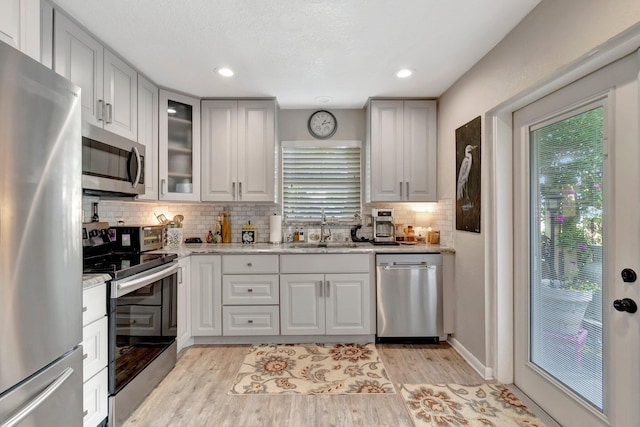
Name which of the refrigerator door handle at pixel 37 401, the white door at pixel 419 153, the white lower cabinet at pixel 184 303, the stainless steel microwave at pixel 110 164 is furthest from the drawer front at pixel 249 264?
the refrigerator door handle at pixel 37 401

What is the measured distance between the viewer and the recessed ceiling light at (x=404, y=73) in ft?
8.54

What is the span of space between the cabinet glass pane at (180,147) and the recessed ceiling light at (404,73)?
204 centimetres

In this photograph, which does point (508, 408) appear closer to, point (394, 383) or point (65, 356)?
point (394, 383)

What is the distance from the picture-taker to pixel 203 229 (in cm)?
351

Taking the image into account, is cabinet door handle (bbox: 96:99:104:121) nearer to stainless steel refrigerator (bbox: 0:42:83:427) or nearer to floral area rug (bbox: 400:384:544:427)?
stainless steel refrigerator (bbox: 0:42:83:427)

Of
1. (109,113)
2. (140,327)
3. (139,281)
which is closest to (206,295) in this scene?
(140,327)

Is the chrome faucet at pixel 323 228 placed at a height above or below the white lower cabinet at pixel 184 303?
above

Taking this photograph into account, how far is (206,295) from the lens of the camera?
2.89 metres

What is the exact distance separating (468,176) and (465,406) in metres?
1.67

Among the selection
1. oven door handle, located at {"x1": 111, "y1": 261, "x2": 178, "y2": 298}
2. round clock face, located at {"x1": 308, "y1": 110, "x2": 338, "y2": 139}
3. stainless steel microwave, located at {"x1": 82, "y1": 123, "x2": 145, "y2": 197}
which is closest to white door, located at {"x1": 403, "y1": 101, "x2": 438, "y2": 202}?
round clock face, located at {"x1": 308, "y1": 110, "x2": 338, "y2": 139}

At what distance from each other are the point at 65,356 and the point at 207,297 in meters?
Result: 1.68

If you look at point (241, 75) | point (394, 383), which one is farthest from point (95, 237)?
point (394, 383)

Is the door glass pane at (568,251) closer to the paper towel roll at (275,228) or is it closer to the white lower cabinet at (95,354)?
the paper towel roll at (275,228)

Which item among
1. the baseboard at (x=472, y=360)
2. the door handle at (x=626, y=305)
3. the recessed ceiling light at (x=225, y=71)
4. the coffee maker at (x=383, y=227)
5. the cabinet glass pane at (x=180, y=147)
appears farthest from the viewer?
the coffee maker at (x=383, y=227)
